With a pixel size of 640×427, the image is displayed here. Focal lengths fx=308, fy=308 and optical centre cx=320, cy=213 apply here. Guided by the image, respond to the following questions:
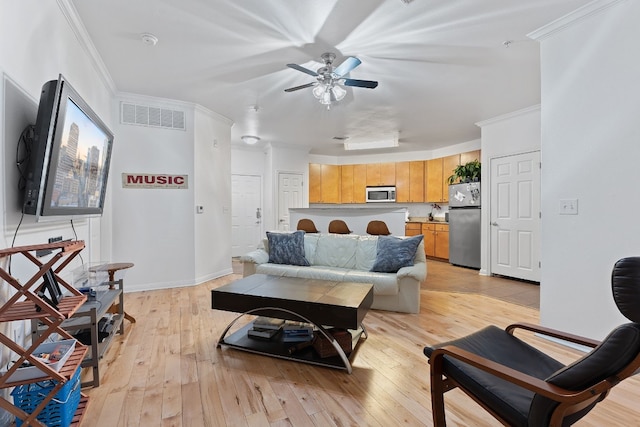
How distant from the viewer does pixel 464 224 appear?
19.0 ft

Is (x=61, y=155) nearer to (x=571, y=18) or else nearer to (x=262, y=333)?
(x=262, y=333)

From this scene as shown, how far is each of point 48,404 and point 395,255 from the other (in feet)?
9.78

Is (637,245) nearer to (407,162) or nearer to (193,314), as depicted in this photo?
(193,314)

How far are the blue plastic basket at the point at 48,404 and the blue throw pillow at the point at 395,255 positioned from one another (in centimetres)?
280

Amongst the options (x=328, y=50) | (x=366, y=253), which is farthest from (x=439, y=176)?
(x=328, y=50)

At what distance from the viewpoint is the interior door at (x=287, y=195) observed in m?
6.87

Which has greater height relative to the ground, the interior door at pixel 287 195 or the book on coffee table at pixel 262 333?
the interior door at pixel 287 195

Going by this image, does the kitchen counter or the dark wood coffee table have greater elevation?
the kitchen counter

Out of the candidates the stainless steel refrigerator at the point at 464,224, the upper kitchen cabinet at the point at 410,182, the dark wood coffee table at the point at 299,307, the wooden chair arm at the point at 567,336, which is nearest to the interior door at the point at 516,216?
the stainless steel refrigerator at the point at 464,224

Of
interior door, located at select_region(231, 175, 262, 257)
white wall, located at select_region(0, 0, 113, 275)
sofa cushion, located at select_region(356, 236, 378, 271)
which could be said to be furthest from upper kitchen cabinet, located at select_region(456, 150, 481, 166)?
white wall, located at select_region(0, 0, 113, 275)

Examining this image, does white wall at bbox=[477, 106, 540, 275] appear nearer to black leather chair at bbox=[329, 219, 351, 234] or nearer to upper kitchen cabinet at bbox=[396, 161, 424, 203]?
upper kitchen cabinet at bbox=[396, 161, 424, 203]

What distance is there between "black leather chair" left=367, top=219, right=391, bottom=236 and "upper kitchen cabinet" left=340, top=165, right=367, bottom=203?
306 cm

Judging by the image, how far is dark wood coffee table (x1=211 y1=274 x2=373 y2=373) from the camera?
2.12 m

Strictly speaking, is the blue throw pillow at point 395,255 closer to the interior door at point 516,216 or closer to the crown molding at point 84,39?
the interior door at point 516,216
